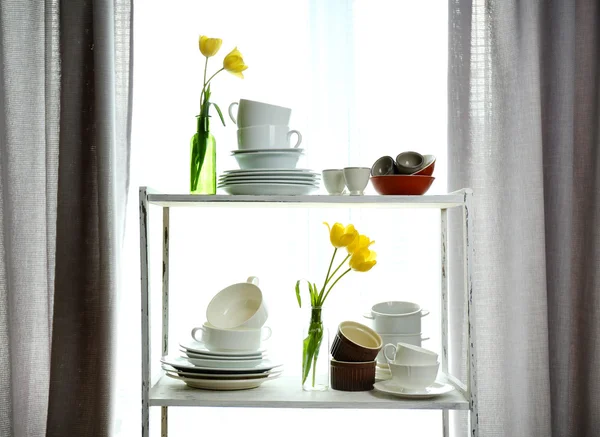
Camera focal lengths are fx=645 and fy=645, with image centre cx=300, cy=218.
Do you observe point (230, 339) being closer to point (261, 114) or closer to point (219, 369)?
point (219, 369)

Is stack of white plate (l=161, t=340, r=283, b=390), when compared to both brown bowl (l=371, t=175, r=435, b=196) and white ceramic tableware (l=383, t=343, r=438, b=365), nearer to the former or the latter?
→ white ceramic tableware (l=383, t=343, r=438, b=365)

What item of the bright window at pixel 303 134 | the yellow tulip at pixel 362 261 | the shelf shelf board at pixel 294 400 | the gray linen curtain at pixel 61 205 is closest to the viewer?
the shelf shelf board at pixel 294 400

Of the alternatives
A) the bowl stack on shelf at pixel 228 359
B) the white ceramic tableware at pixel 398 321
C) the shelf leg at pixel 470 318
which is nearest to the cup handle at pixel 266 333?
the bowl stack on shelf at pixel 228 359

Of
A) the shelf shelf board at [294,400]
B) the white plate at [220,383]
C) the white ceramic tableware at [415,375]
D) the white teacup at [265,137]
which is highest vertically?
the white teacup at [265,137]

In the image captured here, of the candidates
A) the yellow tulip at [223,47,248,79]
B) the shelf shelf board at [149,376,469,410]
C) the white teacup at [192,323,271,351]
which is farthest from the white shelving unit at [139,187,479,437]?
the yellow tulip at [223,47,248,79]

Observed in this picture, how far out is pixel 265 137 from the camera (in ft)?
4.98

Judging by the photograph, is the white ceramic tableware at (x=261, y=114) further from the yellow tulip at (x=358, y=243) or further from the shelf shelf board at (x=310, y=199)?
the yellow tulip at (x=358, y=243)

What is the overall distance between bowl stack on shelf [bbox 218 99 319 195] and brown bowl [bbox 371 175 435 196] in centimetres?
16

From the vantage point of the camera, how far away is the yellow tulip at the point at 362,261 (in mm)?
1531

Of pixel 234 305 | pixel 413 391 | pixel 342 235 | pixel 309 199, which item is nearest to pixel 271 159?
pixel 309 199

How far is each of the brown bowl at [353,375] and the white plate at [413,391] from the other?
28 millimetres

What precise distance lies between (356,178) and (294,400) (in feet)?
1.73

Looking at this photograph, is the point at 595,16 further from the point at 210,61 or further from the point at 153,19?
the point at 153,19

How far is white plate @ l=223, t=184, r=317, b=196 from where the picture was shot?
4.87 feet
